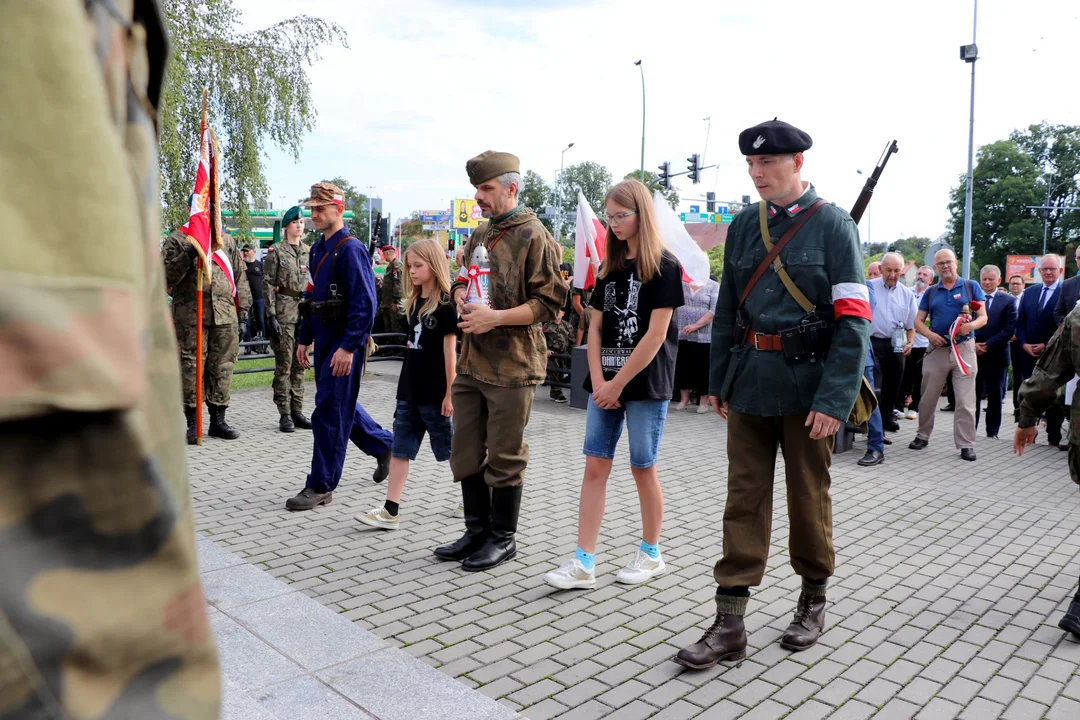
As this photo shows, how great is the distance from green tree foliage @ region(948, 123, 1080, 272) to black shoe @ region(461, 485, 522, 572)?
70882 mm

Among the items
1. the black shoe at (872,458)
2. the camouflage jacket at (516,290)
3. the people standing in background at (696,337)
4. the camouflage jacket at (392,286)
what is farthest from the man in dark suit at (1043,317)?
the camouflage jacket at (392,286)

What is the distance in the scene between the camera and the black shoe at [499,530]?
5.14m

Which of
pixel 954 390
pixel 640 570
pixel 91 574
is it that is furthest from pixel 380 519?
pixel 954 390

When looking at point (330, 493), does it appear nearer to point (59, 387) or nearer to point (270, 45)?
point (59, 387)

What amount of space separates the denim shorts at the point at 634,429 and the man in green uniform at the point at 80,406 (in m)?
4.06

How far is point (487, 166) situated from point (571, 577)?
7.05 feet

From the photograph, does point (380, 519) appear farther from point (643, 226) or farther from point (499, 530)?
point (643, 226)

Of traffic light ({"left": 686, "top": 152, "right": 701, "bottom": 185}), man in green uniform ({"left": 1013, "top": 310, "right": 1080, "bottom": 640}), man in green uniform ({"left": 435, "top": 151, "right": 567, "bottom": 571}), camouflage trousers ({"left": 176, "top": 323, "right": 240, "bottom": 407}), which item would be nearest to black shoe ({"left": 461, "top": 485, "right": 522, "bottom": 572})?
man in green uniform ({"left": 435, "top": 151, "right": 567, "bottom": 571})

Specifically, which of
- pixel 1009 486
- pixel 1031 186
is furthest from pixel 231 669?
pixel 1031 186

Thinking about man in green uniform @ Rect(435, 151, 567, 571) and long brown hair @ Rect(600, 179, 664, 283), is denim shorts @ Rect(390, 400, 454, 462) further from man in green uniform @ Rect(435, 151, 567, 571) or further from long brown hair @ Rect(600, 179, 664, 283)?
long brown hair @ Rect(600, 179, 664, 283)

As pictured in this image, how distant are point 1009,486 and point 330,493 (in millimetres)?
5680

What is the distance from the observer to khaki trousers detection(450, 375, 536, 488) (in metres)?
5.01

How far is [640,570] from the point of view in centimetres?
496

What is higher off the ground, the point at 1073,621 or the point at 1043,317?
the point at 1043,317
